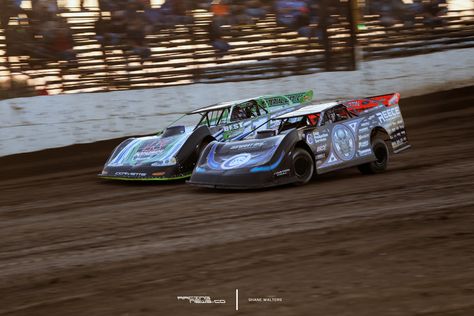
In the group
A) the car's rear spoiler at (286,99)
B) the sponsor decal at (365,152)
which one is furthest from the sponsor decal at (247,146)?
the car's rear spoiler at (286,99)

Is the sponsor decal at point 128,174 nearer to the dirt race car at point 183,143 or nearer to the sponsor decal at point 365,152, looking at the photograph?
the dirt race car at point 183,143

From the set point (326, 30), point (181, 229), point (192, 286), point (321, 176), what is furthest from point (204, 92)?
point (192, 286)

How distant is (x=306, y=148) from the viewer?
27.7ft

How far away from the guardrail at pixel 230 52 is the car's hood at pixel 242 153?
541cm

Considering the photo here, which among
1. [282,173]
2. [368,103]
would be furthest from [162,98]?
[282,173]

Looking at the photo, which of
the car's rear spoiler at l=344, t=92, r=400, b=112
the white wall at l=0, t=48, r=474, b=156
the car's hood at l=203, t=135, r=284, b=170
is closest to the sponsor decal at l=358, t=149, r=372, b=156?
the car's rear spoiler at l=344, t=92, r=400, b=112

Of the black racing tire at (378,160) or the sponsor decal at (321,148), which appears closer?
the sponsor decal at (321,148)

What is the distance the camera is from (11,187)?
10.3 meters

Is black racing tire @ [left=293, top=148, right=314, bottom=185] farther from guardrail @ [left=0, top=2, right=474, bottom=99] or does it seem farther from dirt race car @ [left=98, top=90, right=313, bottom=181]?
guardrail @ [left=0, top=2, right=474, bottom=99]

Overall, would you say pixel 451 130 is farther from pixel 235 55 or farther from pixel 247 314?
pixel 247 314

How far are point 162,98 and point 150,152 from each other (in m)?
4.16

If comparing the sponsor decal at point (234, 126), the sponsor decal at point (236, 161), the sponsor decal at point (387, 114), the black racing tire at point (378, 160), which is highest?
the sponsor decal at point (387, 114)

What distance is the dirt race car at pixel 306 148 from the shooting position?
8.16 m

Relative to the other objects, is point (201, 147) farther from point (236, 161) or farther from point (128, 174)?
point (236, 161)
